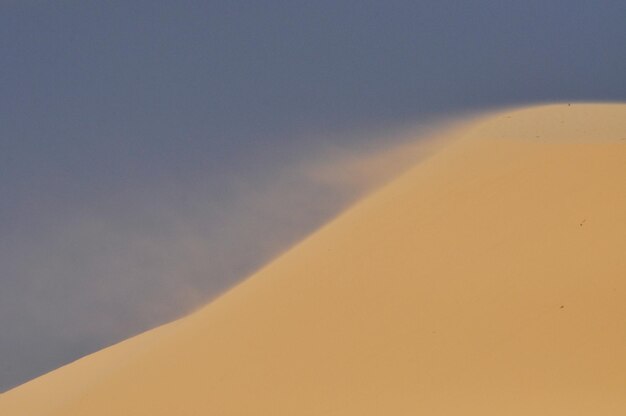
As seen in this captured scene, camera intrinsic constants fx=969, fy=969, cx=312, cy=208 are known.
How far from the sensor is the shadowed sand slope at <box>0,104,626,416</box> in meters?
7.77

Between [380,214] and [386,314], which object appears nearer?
[386,314]

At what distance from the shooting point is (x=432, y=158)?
1165 cm

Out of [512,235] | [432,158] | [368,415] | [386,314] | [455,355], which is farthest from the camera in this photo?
[432,158]

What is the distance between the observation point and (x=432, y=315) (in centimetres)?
870

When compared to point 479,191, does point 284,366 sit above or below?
below

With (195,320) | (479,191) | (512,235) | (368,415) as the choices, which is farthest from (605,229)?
(195,320)

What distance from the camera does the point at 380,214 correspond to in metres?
10.7

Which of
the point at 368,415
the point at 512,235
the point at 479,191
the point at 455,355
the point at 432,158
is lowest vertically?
the point at 368,415

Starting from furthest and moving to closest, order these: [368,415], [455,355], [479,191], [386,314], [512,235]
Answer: [479,191], [512,235], [386,314], [455,355], [368,415]

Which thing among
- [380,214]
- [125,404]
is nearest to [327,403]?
[125,404]

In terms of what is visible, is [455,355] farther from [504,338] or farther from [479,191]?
[479,191]

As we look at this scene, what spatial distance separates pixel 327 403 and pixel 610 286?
109 inches

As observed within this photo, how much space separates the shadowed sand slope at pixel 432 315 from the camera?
25.5ft

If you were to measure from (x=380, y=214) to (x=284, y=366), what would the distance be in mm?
2756
